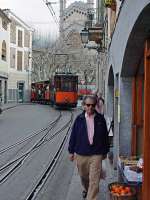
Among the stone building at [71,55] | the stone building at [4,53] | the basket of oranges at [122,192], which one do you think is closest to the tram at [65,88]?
the stone building at [4,53]

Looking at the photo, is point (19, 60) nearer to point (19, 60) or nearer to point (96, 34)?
point (19, 60)

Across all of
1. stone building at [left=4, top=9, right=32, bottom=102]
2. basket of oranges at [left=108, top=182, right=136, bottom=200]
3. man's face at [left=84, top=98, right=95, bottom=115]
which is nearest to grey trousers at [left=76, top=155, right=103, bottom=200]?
basket of oranges at [left=108, top=182, right=136, bottom=200]

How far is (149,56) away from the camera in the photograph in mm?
7066

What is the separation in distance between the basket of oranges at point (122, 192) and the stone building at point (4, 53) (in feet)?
167

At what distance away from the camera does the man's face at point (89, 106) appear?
7.94m

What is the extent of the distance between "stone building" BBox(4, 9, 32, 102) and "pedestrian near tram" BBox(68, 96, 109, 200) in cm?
5774

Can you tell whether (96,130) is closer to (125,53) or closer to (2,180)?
(125,53)

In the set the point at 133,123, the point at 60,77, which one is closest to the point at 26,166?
the point at 133,123

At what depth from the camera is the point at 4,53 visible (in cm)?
6134

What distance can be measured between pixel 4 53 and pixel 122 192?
55.2 metres

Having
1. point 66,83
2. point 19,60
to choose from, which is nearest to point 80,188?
point 66,83

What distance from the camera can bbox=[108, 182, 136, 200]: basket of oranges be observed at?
277 inches

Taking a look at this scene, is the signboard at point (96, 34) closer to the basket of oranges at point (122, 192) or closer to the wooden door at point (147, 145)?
the basket of oranges at point (122, 192)

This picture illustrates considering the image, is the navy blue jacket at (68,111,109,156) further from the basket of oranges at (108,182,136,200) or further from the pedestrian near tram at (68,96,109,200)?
the basket of oranges at (108,182,136,200)
